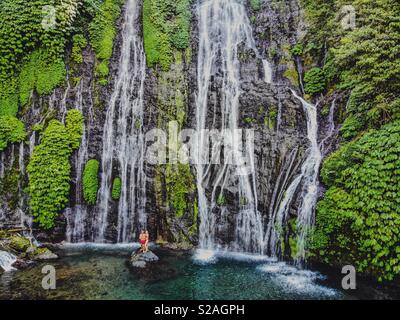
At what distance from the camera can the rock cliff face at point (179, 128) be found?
11.4 m

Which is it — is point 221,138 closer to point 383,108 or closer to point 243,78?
point 243,78

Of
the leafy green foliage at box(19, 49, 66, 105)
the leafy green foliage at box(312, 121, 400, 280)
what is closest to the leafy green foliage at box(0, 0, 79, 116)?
the leafy green foliage at box(19, 49, 66, 105)

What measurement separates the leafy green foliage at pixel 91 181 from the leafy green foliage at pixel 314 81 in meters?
9.02

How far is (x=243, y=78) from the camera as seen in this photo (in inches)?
517

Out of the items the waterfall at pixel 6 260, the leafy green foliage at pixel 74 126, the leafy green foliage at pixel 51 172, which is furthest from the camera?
the leafy green foliage at pixel 74 126

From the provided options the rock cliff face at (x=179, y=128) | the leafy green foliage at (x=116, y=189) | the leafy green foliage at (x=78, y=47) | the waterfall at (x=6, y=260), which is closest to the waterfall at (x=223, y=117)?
the rock cliff face at (x=179, y=128)

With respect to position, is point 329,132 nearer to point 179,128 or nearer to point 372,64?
point 372,64

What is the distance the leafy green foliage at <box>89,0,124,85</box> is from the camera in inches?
540

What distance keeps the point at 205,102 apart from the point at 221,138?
69.1 inches

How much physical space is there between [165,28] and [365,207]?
11.2 meters

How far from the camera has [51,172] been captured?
479 inches

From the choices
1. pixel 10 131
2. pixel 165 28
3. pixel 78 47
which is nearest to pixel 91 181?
pixel 10 131

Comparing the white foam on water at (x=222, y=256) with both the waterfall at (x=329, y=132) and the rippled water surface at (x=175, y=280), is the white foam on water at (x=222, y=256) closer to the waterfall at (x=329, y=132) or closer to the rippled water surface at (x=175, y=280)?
the rippled water surface at (x=175, y=280)

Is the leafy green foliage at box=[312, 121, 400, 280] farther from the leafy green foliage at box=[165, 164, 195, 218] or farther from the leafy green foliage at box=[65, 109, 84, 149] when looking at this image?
the leafy green foliage at box=[65, 109, 84, 149]
